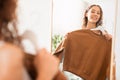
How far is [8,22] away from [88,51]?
1222 mm

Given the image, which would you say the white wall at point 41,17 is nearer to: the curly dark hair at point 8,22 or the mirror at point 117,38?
the mirror at point 117,38

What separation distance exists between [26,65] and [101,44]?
4.09 feet

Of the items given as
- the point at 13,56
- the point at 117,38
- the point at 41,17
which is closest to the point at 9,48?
the point at 13,56

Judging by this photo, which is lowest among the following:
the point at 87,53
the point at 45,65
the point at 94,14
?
the point at 87,53

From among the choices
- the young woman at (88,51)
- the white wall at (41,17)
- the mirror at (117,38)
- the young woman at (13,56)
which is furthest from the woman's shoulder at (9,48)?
the mirror at (117,38)

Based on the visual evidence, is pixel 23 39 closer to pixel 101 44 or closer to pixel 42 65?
pixel 42 65

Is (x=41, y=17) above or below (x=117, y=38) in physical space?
above

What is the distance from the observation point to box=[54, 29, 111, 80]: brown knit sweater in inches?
60.9

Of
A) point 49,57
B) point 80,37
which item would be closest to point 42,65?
point 49,57

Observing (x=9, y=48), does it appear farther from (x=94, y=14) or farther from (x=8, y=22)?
(x=94, y=14)

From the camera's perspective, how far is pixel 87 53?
5.13ft

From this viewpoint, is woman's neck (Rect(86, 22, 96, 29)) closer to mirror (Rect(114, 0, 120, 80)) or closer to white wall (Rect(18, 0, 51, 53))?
mirror (Rect(114, 0, 120, 80))

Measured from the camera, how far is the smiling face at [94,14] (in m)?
1.52

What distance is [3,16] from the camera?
37 centimetres
